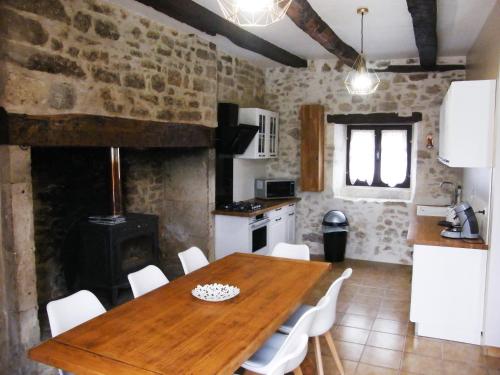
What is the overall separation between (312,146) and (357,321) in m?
2.97

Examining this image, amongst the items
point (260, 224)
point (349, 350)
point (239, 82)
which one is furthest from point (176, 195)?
point (349, 350)

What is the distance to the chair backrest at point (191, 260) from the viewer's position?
3.51 meters

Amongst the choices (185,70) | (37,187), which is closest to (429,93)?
(185,70)

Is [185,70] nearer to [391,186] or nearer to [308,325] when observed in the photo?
[308,325]

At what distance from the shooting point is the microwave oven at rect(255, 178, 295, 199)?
253 inches

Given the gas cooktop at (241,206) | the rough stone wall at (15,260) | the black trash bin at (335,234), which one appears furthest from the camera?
the black trash bin at (335,234)

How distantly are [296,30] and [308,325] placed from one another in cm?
356

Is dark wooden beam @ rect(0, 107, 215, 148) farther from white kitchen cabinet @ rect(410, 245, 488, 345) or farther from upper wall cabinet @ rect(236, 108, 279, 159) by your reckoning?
white kitchen cabinet @ rect(410, 245, 488, 345)

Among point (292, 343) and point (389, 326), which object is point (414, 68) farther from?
point (292, 343)

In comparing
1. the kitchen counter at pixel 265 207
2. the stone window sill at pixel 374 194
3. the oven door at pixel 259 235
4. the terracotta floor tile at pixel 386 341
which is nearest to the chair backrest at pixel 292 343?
the terracotta floor tile at pixel 386 341

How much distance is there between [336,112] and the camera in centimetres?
657

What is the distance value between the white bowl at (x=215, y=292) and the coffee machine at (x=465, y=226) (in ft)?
7.52

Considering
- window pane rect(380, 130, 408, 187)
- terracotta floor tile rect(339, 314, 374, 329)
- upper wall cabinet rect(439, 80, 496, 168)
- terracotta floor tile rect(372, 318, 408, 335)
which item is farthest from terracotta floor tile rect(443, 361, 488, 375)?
window pane rect(380, 130, 408, 187)

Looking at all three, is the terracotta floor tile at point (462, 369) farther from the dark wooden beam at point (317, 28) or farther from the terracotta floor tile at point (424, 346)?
the dark wooden beam at point (317, 28)
